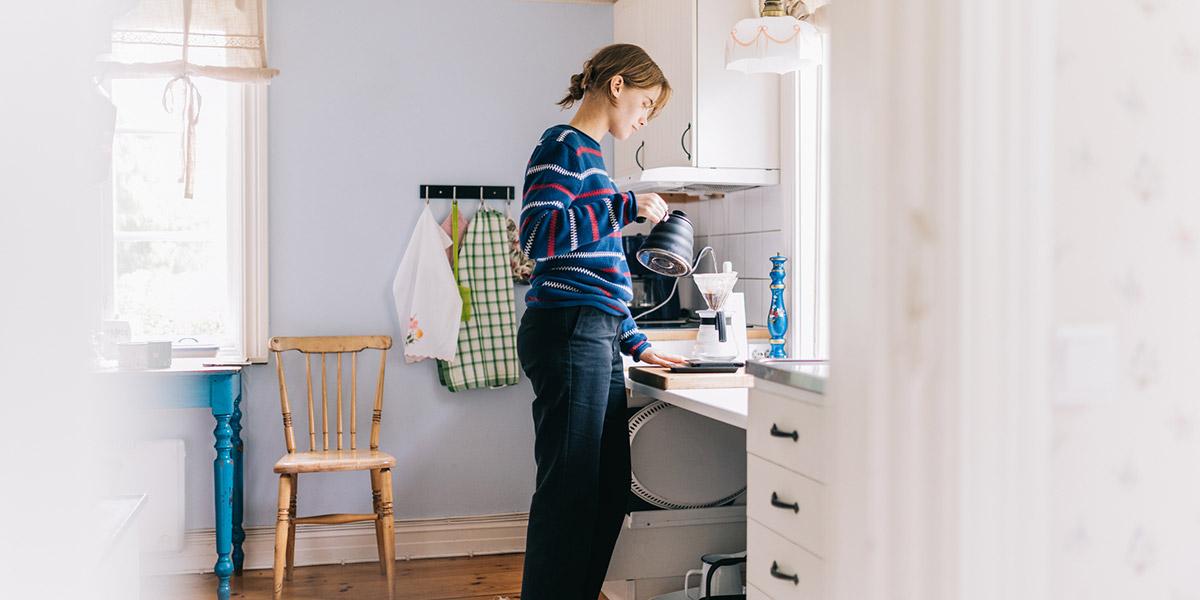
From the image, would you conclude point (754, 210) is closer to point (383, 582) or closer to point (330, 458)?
point (330, 458)

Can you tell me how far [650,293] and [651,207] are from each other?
3.77 ft

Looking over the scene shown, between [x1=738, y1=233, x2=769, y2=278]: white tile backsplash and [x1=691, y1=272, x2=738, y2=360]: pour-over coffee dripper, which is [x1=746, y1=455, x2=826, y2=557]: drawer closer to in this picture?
[x1=691, y1=272, x2=738, y2=360]: pour-over coffee dripper

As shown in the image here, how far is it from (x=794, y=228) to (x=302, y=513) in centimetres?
207

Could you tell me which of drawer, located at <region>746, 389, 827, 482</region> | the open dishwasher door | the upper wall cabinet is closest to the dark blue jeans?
the open dishwasher door

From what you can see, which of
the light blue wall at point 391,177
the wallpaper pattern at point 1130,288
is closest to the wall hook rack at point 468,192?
the light blue wall at point 391,177

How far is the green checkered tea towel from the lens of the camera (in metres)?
3.35

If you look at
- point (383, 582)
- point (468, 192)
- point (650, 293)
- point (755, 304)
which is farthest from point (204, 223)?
point (755, 304)

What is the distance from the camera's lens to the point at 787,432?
A: 1516 mm

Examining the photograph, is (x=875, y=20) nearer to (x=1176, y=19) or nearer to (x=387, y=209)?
(x=1176, y=19)

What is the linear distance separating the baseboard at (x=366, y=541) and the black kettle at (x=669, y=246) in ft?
5.39

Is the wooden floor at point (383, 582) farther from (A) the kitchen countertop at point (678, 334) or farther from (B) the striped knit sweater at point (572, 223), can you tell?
(B) the striped knit sweater at point (572, 223)

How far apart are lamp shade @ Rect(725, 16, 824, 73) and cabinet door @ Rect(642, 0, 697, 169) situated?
42 centimetres

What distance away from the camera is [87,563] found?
358 mm

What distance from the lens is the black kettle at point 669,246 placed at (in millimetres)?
2170
